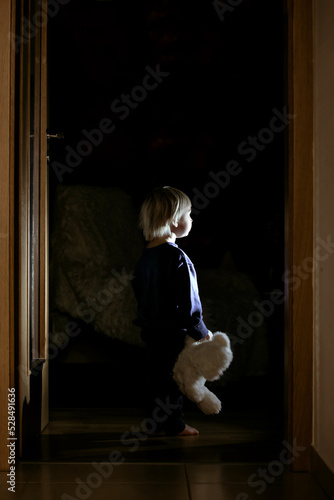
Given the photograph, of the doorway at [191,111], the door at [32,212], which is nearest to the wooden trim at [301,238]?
the door at [32,212]

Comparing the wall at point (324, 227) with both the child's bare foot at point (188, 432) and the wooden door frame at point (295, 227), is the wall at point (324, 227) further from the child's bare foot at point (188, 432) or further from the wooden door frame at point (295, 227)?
the child's bare foot at point (188, 432)

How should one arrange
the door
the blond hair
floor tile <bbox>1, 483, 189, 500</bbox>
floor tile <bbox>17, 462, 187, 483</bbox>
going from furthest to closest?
the blond hair
the door
floor tile <bbox>17, 462, 187, 483</bbox>
floor tile <bbox>1, 483, 189, 500</bbox>

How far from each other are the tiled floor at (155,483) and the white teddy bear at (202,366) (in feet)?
1.28

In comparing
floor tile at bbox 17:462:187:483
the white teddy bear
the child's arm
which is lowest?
floor tile at bbox 17:462:187:483

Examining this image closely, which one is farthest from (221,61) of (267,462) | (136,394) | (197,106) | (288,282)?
(267,462)

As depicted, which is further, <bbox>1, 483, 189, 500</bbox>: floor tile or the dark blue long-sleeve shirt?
the dark blue long-sleeve shirt

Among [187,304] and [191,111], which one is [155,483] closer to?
[187,304]

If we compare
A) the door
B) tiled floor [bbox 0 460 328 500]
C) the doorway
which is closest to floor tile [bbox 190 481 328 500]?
tiled floor [bbox 0 460 328 500]

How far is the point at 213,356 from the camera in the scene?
7.32 feet

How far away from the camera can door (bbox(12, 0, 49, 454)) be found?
6.26 feet

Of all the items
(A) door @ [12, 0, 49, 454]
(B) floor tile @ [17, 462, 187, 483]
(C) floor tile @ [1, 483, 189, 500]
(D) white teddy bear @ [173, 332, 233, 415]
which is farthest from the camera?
(D) white teddy bear @ [173, 332, 233, 415]

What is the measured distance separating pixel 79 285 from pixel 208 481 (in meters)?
1.73

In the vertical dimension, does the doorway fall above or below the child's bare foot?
above

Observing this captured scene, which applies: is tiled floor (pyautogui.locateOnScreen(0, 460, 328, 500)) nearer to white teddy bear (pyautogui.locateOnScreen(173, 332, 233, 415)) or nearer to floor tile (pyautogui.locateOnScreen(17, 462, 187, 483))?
floor tile (pyautogui.locateOnScreen(17, 462, 187, 483))
